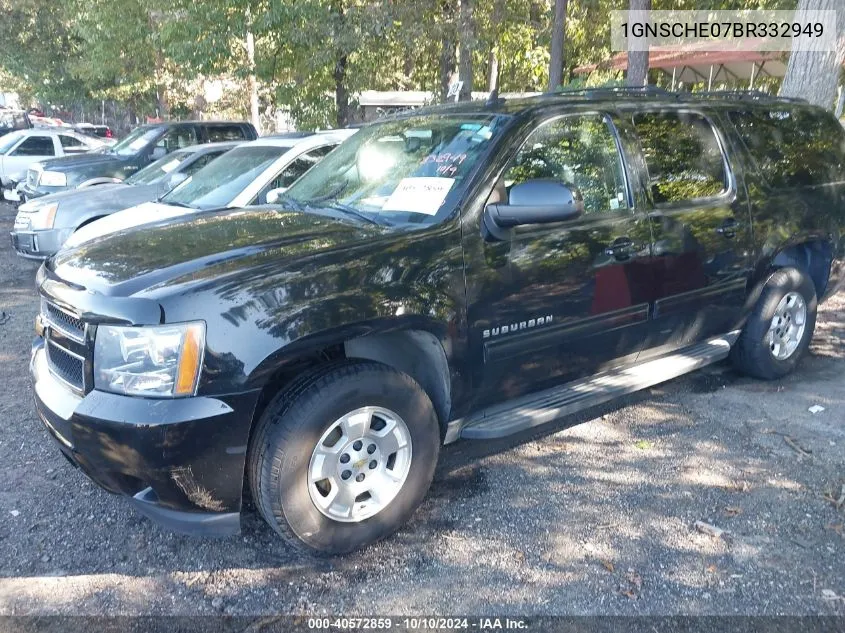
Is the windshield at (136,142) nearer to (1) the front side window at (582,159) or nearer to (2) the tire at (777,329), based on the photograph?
(1) the front side window at (582,159)

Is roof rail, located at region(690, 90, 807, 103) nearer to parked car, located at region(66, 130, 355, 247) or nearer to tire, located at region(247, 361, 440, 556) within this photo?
tire, located at region(247, 361, 440, 556)

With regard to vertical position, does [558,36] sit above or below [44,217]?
above

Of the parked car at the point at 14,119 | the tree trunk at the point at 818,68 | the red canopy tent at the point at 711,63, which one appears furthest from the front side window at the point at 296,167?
the parked car at the point at 14,119

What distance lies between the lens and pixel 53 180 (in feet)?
37.0

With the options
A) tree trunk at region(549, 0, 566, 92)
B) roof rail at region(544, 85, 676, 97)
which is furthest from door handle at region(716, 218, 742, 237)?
tree trunk at region(549, 0, 566, 92)

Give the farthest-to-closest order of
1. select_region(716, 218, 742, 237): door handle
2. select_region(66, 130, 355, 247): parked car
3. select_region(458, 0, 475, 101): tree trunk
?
select_region(458, 0, 475, 101): tree trunk < select_region(66, 130, 355, 247): parked car < select_region(716, 218, 742, 237): door handle

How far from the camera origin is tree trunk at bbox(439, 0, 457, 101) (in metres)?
13.4

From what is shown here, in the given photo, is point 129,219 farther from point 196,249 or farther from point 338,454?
point 338,454

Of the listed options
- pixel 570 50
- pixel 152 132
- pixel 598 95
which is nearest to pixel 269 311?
pixel 598 95

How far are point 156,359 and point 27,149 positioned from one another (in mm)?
17217

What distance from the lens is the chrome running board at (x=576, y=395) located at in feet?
11.8

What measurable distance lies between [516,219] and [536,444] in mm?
1536

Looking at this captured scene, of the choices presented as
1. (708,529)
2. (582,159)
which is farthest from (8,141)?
(708,529)

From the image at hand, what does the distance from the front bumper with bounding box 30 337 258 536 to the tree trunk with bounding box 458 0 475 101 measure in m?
10.7
